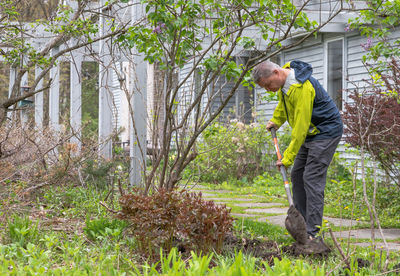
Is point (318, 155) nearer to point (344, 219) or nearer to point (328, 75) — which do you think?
point (344, 219)

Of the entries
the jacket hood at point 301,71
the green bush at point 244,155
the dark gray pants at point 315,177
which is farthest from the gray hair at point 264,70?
the green bush at point 244,155

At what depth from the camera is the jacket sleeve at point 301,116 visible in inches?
166

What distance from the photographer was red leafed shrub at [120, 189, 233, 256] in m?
3.75

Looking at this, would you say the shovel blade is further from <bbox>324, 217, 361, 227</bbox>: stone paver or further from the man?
<bbox>324, 217, 361, 227</bbox>: stone paver

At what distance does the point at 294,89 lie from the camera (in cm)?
433

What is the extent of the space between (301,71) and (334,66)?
652cm

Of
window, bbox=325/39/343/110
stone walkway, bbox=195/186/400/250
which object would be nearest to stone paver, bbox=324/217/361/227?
stone walkway, bbox=195/186/400/250

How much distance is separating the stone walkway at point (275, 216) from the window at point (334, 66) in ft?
11.1

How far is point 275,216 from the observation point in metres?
6.38

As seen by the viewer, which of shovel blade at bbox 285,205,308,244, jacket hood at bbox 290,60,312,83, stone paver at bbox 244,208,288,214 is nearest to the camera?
shovel blade at bbox 285,205,308,244

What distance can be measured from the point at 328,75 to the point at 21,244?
8.16 meters

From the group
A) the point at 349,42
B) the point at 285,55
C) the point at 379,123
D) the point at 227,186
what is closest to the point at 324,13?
the point at 349,42

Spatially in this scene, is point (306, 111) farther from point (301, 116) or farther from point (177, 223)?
point (177, 223)

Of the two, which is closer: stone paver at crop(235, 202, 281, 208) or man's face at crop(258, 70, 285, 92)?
man's face at crop(258, 70, 285, 92)
